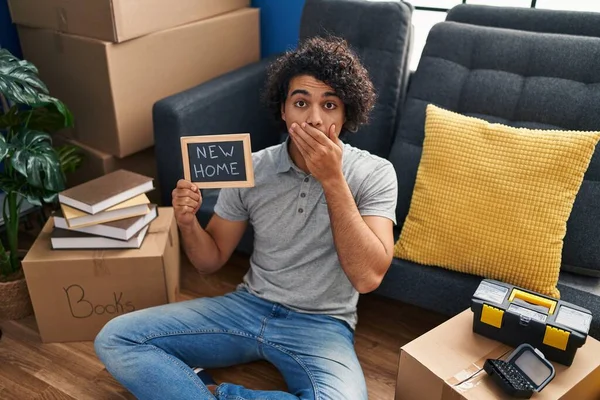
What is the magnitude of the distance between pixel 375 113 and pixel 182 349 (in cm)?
103

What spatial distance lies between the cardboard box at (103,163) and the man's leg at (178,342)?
830 mm

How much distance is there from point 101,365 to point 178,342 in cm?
39

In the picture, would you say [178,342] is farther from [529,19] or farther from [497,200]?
[529,19]

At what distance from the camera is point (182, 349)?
1403 mm

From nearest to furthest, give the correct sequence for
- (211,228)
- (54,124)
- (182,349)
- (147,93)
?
(182,349) → (211,228) → (54,124) → (147,93)

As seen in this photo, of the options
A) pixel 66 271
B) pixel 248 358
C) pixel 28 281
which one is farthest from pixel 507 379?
pixel 28 281

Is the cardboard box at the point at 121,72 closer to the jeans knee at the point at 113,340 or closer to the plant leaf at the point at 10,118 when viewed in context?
the plant leaf at the point at 10,118

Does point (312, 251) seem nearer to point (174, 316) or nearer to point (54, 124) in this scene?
point (174, 316)

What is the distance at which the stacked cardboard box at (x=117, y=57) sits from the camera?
1872mm

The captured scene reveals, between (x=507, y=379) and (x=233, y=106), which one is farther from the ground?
(x=233, y=106)

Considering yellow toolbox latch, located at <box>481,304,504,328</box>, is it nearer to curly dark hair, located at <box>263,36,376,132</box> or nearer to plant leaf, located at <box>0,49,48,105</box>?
curly dark hair, located at <box>263,36,376,132</box>

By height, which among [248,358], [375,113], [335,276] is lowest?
[248,358]

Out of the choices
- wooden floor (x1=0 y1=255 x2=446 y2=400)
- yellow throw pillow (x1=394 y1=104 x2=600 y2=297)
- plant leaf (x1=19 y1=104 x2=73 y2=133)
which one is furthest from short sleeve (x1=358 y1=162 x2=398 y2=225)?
plant leaf (x1=19 y1=104 x2=73 y2=133)

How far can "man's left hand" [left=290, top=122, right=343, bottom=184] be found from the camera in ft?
3.93
